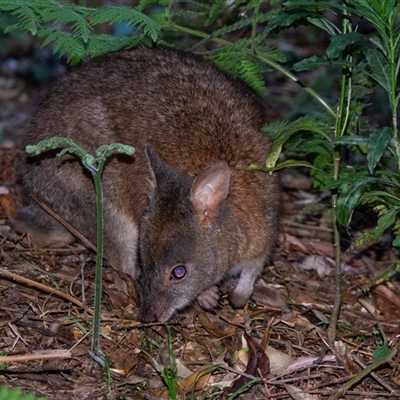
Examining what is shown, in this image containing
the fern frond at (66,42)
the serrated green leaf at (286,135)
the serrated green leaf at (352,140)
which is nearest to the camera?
the serrated green leaf at (352,140)

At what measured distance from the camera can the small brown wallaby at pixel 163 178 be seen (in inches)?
195

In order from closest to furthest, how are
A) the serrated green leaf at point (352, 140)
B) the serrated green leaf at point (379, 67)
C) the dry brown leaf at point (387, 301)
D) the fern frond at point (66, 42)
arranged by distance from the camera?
the serrated green leaf at point (352, 140), the serrated green leaf at point (379, 67), the fern frond at point (66, 42), the dry brown leaf at point (387, 301)

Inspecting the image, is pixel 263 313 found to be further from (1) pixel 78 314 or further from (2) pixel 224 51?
(2) pixel 224 51

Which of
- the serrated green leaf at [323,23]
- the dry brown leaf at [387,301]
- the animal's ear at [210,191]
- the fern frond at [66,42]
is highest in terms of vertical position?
the serrated green leaf at [323,23]

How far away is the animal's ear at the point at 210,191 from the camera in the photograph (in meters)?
4.78

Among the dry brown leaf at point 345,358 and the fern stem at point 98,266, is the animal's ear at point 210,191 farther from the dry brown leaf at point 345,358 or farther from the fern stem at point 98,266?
the dry brown leaf at point 345,358

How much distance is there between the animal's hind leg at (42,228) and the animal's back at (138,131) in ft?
0.41

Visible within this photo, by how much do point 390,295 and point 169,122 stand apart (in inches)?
75.0

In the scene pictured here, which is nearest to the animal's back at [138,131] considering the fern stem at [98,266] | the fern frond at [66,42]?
the fern frond at [66,42]

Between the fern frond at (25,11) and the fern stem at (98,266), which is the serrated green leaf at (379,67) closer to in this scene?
the fern stem at (98,266)

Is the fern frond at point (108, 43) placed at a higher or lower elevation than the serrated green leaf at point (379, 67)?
lower

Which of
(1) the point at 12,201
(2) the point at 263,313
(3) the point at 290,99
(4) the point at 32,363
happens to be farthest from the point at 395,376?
(3) the point at 290,99

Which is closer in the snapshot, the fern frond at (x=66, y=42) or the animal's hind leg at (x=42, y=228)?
the fern frond at (x=66, y=42)

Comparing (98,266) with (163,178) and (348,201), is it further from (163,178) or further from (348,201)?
(348,201)
